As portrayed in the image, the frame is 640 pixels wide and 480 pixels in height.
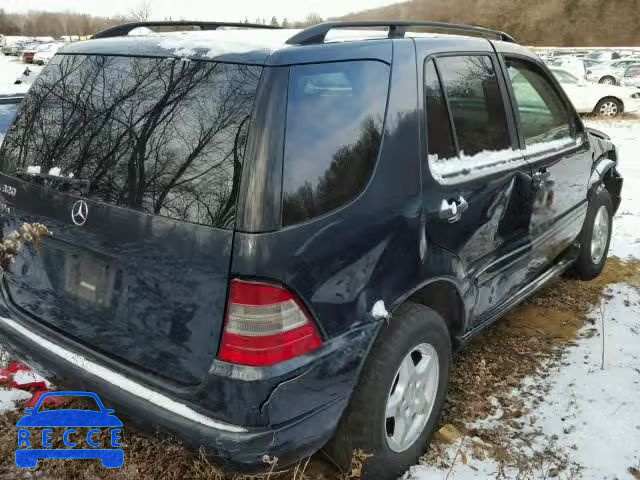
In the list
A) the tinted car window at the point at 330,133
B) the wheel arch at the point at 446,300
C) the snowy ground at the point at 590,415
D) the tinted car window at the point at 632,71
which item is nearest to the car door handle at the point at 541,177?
the wheel arch at the point at 446,300

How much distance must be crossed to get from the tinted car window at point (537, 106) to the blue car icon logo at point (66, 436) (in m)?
2.72

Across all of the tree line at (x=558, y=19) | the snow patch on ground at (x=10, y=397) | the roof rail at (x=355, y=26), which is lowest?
the snow patch on ground at (x=10, y=397)

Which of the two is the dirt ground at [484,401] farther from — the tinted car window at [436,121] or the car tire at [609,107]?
the car tire at [609,107]

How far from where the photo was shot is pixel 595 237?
4.80 metres

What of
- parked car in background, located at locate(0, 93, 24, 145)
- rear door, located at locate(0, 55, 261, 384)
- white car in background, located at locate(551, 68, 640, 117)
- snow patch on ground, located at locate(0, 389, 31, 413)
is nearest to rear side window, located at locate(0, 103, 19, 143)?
parked car in background, located at locate(0, 93, 24, 145)

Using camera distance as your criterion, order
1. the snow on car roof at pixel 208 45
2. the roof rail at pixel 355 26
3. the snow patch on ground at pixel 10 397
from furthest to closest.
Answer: the snow patch on ground at pixel 10 397 → the roof rail at pixel 355 26 → the snow on car roof at pixel 208 45

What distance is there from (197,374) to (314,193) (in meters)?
0.75

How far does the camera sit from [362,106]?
7.38 feet

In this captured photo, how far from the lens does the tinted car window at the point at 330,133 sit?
1989 mm

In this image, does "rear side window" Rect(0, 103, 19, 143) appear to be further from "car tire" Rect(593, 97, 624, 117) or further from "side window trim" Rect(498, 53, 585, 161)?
"car tire" Rect(593, 97, 624, 117)

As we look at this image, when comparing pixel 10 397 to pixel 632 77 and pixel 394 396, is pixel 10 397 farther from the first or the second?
pixel 632 77

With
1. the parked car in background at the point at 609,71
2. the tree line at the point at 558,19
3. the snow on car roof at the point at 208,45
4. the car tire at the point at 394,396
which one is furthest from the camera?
the tree line at the point at 558,19

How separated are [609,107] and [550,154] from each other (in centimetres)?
1393

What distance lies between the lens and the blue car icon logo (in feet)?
7.72
